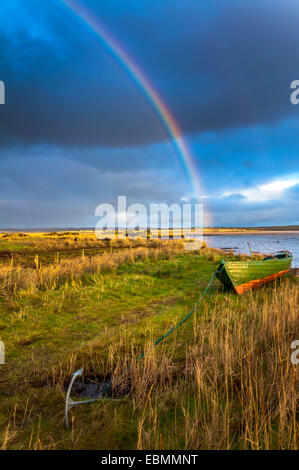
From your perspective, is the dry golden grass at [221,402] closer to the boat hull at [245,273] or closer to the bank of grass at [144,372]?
the bank of grass at [144,372]

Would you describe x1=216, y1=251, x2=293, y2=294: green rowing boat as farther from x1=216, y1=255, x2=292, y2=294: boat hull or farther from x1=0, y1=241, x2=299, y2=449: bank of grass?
x1=0, y1=241, x2=299, y2=449: bank of grass

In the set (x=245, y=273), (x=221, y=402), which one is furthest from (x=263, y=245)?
(x=221, y=402)

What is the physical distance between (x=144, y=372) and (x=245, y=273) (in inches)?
289

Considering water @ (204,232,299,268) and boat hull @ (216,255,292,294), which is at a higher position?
boat hull @ (216,255,292,294)

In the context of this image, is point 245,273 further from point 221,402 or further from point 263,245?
point 263,245

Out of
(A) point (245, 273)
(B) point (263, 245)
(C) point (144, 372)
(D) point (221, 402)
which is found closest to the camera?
(D) point (221, 402)

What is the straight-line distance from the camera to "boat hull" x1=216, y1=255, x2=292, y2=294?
972 cm

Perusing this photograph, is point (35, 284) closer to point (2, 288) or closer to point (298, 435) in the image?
point (2, 288)

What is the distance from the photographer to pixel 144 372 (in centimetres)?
375

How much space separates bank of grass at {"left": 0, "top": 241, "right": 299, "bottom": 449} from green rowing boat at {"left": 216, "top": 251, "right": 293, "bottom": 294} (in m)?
0.92

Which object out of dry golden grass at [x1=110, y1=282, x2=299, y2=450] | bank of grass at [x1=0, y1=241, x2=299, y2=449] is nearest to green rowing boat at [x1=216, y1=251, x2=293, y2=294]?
bank of grass at [x1=0, y1=241, x2=299, y2=449]

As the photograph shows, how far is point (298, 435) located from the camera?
2.59 metres

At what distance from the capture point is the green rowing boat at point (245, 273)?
9711 millimetres
